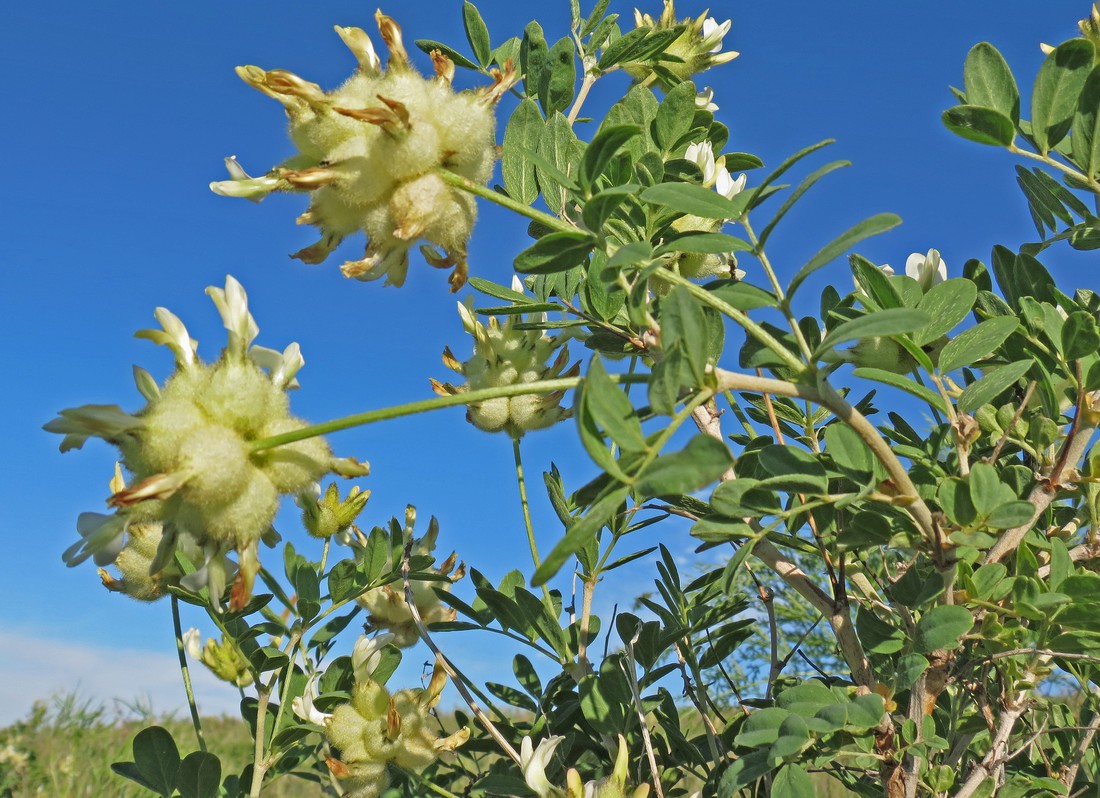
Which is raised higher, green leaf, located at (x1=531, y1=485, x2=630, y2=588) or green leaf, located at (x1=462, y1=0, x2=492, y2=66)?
green leaf, located at (x1=462, y1=0, x2=492, y2=66)

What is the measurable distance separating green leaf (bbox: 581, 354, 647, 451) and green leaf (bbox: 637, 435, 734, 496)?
3cm

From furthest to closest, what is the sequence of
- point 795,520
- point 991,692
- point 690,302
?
point 991,692, point 795,520, point 690,302

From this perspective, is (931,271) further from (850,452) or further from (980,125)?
(850,452)

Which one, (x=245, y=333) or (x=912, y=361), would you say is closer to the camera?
(x=245, y=333)

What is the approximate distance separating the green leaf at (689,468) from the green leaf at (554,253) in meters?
0.26

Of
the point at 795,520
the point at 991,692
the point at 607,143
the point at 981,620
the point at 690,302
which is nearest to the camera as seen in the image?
the point at 690,302

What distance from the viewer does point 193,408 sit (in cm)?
86

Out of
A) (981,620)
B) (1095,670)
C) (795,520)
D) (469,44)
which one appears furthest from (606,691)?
(469,44)

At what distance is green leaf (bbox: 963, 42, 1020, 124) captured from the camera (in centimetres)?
111

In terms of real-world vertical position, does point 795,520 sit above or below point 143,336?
below

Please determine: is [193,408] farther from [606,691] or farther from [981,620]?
[981,620]

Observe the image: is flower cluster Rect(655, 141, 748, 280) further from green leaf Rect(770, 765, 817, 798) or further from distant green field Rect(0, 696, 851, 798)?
distant green field Rect(0, 696, 851, 798)

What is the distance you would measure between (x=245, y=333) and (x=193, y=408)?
11 centimetres

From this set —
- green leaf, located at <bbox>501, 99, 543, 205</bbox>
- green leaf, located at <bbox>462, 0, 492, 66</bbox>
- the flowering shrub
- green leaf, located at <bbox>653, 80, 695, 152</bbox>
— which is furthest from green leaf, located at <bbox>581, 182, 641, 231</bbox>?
green leaf, located at <bbox>462, 0, 492, 66</bbox>
